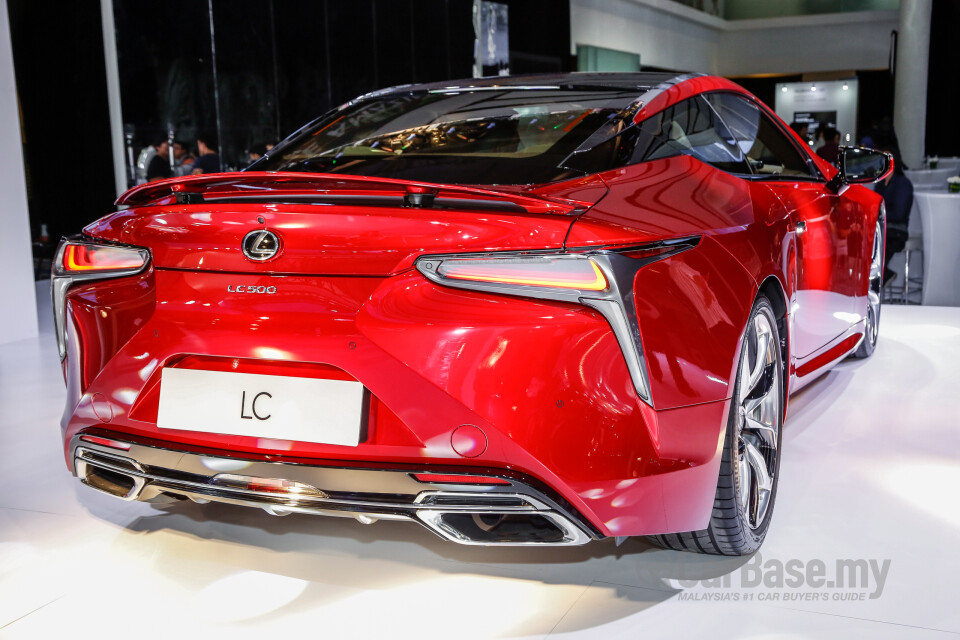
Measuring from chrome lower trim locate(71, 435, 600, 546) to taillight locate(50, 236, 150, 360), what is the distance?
32 centimetres

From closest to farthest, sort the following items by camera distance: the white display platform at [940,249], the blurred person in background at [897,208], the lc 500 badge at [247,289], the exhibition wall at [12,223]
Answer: the lc 500 badge at [247,289] < the exhibition wall at [12,223] < the white display platform at [940,249] < the blurred person in background at [897,208]

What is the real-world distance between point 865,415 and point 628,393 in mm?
2012

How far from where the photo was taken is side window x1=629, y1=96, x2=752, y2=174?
211 centimetres

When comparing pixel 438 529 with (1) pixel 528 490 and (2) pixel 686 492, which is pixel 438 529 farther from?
(2) pixel 686 492

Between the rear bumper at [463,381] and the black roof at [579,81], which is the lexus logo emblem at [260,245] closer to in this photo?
the rear bumper at [463,381]

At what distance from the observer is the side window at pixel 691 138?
2107 mm

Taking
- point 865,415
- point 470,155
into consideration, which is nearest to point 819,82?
point 865,415

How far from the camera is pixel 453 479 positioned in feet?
5.38

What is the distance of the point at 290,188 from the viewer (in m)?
1.79

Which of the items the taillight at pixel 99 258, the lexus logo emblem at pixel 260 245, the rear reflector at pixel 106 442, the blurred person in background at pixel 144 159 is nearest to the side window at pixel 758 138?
the lexus logo emblem at pixel 260 245

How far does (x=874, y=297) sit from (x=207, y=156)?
7.18m

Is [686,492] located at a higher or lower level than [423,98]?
lower

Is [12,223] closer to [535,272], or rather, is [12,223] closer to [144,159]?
[144,159]

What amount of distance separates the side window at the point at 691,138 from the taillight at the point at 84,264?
1.04 m
